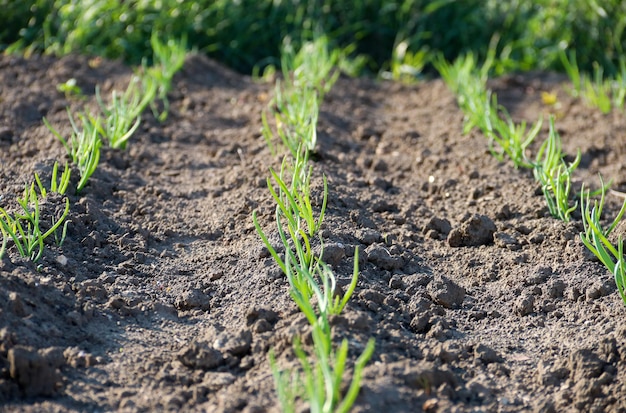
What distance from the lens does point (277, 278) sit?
246cm

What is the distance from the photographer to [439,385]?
→ 2.04 metres

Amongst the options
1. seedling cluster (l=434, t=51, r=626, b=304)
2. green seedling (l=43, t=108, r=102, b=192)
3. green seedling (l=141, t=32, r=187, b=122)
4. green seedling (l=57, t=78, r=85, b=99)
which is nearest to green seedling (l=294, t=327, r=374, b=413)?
seedling cluster (l=434, t=51, r=626, b=304)

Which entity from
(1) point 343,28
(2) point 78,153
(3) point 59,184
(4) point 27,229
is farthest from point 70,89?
(1) point 343,28

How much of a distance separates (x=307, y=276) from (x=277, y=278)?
1.13 ft

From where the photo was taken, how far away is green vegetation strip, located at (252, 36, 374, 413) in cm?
177

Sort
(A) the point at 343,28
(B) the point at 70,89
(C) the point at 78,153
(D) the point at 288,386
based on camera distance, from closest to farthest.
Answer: (D) the point at 288,386
(C) the point at 78,153
(B) the point at 70,89
(A) the point at 343,28

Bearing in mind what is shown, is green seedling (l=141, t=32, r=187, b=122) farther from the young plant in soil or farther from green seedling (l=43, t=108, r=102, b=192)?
the young plant in soil

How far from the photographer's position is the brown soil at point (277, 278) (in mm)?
2035

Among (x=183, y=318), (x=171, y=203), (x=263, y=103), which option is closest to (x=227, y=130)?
(x=263, y=103)

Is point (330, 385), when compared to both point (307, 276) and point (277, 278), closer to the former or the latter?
point (307, 276)

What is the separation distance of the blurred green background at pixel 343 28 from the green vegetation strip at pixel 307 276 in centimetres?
109

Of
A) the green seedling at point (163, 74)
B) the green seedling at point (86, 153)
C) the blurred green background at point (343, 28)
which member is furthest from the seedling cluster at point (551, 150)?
the green seedling at point (86, 153)

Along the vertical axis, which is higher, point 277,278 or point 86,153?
point 86,153

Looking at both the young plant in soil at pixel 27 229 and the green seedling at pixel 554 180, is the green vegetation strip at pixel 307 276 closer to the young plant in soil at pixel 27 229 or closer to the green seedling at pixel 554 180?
the young plant in soil at pixel 27 229
